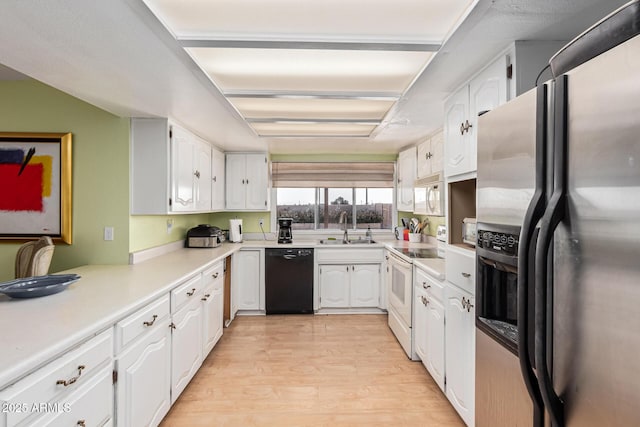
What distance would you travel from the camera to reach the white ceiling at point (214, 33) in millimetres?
1316

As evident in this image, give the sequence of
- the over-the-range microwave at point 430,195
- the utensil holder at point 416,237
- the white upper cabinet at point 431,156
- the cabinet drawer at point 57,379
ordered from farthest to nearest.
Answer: the utensil holder at point 416,237 → the white upper cabinet at point 431,156 → the over-the-range microwave at point 430,195 → the cabinet drawer at point 57,379

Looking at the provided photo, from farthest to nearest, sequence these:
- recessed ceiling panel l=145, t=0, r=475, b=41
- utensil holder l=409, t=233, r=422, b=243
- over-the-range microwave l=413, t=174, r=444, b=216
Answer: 1. utensil holder l=409, t=233, r=422, b=243
2. over-the-range microwave l=413, t=174, r=444, b=216
3. recessed ceiling panel l=145, t=0, r=475, b=41

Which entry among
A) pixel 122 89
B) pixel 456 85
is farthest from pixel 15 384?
pixel 456 85

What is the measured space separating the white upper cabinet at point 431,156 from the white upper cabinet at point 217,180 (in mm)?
2418

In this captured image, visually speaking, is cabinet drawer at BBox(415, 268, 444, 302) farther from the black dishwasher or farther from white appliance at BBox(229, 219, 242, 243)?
white appliance at BBox(229, 219, 242, 243)

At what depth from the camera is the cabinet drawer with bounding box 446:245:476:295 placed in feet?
6.15

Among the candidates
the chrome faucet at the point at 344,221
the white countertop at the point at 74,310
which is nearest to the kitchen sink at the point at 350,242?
the chrome faucet at the point at 344,221

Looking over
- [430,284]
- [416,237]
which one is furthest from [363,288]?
[430,284]

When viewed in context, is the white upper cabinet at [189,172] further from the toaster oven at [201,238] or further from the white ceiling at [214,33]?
the white ceiling at [214,33]

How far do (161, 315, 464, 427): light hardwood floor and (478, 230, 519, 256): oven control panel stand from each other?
145 cm

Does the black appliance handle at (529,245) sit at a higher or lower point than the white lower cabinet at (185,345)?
higher

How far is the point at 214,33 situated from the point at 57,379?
62.5 inches

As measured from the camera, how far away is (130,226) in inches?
109

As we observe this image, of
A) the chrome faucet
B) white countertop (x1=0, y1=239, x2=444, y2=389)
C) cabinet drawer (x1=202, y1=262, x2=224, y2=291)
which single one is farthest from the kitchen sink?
white countertop (x1=0, y1=239, x2=444, y2=389)
